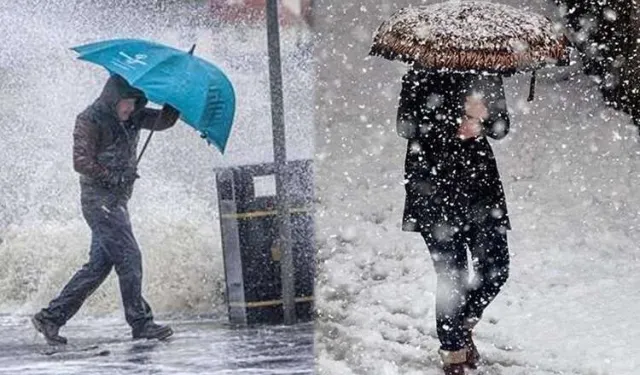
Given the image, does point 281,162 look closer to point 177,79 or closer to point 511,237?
point 177,79

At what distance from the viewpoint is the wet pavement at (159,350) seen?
3.45 meters

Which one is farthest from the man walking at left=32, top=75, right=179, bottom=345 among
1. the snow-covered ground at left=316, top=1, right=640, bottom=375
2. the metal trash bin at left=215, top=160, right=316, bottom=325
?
the snow-covered ground at left=316, top=1, right=640, bottom=375

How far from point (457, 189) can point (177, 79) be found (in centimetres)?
75

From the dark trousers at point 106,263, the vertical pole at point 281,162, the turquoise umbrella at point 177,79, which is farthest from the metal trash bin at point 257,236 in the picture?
the dark trousers at point 106,263

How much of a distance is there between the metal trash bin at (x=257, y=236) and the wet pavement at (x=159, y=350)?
54 mm

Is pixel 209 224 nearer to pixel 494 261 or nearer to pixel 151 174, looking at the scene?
pixel 151 174

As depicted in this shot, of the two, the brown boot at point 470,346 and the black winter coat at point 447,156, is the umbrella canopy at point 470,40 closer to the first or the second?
the black winter coat at point 447,156

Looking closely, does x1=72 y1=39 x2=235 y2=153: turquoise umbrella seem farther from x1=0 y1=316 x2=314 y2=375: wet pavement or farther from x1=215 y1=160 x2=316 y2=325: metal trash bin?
x1=0 y1=316 x2=314 y2=375: wet pavement

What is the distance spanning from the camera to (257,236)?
140 inches

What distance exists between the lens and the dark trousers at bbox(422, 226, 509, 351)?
361cm

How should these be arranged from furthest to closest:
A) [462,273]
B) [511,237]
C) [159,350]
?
[511,237]
[462,273]
[159,350]

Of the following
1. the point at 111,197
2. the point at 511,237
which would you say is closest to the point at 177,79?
the point at 111,197

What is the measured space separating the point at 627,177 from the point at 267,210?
180cm

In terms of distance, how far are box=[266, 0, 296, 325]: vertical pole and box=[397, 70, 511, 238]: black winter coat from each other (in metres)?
0.30
